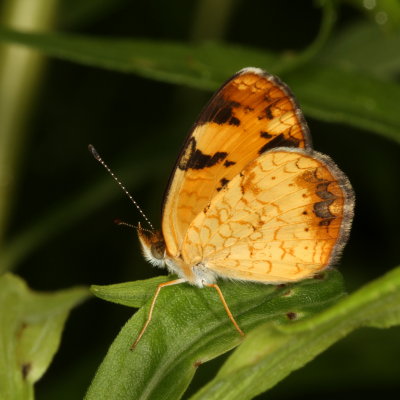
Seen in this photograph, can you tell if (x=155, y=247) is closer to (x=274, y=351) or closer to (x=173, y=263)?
(x=173, y=263)

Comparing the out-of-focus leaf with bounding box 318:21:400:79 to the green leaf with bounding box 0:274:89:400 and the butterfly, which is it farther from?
the green leaf with bounding box 0:274:89:400

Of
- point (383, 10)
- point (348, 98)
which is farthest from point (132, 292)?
point (383, 10)

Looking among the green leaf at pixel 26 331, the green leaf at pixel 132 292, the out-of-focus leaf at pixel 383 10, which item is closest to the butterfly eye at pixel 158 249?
the green leaf at pixel 26 331

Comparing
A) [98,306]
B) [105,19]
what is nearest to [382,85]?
[98,306]

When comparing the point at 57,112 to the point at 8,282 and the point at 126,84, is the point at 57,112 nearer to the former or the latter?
the point at 126,84

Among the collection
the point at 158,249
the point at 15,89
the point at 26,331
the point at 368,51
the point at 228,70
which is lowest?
the point at 368,51

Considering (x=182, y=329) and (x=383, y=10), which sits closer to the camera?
(x=182, y=329)
